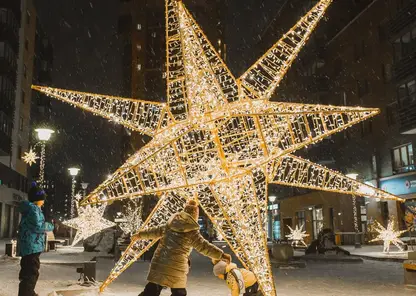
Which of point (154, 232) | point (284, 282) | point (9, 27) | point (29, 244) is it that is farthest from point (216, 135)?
point (9, 27)

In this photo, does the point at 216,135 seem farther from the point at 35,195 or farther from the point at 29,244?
the point at 29,244

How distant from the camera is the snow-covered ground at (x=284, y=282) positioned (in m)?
9.85

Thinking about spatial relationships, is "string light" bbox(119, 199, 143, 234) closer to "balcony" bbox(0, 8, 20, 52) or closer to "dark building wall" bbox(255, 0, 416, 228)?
"dark building wall" bbox(255, 0, 416, 228)

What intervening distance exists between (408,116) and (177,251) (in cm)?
2474

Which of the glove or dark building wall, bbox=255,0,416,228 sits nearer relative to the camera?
the glove

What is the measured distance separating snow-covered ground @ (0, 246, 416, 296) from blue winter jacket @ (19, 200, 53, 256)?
211 cm

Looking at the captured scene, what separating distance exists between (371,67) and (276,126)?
29011mm

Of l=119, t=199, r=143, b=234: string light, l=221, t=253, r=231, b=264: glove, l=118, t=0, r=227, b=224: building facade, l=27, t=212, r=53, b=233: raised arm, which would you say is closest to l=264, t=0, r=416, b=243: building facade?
l=119, t=199, r=143, b=234: string light

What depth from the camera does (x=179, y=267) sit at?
5.85 meters

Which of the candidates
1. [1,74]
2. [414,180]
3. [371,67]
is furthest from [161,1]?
[414,180]

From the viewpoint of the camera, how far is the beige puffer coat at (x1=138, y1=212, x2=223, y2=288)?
5.82 m

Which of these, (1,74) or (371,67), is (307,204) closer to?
(371,67)

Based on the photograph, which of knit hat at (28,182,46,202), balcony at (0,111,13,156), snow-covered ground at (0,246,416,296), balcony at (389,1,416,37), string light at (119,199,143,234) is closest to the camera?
knit hat at (28,182,46,202)

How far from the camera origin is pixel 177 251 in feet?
19.3
